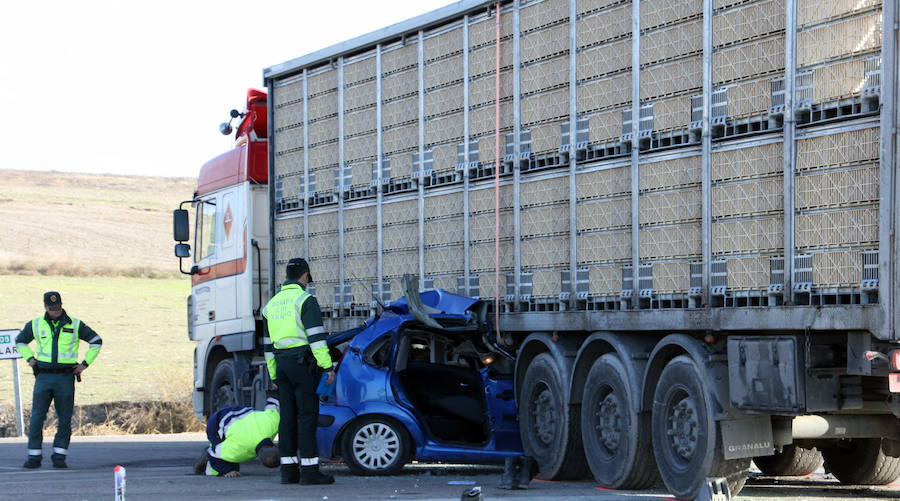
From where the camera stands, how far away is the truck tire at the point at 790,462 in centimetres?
1303

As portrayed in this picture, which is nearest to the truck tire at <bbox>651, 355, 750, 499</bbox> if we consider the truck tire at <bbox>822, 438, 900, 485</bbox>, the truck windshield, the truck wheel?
the truck tire at <bbox>822, 438, 900, 485</bbox>

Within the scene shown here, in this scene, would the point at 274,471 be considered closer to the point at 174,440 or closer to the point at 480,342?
the point at 480,342

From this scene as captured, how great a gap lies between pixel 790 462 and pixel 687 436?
9.61 ft

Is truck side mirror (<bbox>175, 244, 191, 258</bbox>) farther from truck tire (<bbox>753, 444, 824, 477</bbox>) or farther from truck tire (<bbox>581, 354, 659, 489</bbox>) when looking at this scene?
truck tire (<bbox>753, 444, 824, 477</bbox>)

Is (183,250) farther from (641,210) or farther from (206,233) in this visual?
(641,210)

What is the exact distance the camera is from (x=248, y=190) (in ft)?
57.3

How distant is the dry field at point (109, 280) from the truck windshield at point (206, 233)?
417 cm

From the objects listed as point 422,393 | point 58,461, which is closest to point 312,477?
point 422,393

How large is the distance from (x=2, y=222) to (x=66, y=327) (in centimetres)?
5604

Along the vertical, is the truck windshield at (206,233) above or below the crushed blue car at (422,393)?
above

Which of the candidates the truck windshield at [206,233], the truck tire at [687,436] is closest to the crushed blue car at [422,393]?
the truck tire at [687,436]

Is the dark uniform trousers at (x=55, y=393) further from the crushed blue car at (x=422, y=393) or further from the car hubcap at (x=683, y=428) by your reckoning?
the car hubcap at (x=683, y=428)

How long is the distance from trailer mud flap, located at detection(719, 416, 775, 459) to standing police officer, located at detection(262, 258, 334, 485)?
141 inches

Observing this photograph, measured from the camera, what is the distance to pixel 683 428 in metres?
10.5
